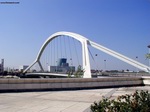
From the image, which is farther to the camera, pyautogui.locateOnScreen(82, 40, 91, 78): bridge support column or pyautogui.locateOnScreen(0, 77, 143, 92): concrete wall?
pyautogui.locateOnScreen(82, 40, 91, 78): bridge support column

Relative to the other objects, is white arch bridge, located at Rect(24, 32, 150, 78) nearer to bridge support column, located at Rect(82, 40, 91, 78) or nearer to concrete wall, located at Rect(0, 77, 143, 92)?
bridge support column, located at Rect(82, 40, 91, 78)

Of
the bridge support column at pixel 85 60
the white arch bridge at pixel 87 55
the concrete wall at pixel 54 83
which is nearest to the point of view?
the concrete wall at pixel 54 83

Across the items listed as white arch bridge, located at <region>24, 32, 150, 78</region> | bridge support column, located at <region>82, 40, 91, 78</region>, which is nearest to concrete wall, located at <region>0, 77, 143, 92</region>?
white arch bridge, located at <region>24, 32, 150, 78</region>

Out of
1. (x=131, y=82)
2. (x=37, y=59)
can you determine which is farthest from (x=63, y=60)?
(x=131, y=82)

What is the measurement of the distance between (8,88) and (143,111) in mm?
11460

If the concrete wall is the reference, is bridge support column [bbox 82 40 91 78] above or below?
above

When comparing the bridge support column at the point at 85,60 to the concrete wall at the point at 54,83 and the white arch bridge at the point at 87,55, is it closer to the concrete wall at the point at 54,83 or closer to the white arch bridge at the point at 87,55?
the white arch bridge at the point at 87,55

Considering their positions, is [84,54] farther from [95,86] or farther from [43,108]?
[43,108]

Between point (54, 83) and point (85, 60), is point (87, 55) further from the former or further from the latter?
point (54, 83)

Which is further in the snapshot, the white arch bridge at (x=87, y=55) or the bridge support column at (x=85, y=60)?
the bridge support column at (x=85, y=60)

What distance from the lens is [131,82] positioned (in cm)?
2075

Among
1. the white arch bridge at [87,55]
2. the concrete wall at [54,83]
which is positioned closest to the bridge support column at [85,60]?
the white arch bridge at [87,55]

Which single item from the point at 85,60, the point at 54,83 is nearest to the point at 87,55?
the point at 85,60

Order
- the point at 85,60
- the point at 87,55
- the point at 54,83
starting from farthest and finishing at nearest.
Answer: the point at 85,60
the point at 87,55
the point at 54,83
